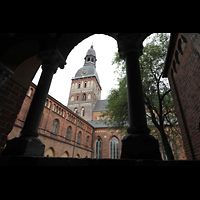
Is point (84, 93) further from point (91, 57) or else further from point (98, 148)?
point (98, 148)

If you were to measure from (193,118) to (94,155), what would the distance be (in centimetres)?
2428

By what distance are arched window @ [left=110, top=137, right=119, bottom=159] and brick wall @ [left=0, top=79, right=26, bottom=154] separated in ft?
79.6

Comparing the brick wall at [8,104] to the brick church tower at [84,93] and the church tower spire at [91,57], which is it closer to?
the brick church tower at [84,93]

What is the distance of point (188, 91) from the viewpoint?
154 inches

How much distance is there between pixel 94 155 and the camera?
25.2 meters

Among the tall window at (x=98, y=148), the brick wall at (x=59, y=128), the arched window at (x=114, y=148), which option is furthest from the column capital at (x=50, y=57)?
the tall window at (x=98, y=148)

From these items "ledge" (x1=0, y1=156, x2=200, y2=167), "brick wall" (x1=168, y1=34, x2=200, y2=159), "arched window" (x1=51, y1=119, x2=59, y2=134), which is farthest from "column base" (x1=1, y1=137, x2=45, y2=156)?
"arched window" (x1=51, y1=119, x2=59, y2=134)

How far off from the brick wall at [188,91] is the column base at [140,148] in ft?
8.78

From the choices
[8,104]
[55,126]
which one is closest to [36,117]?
[8,104]

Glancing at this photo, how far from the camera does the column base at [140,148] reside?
1537 mm
